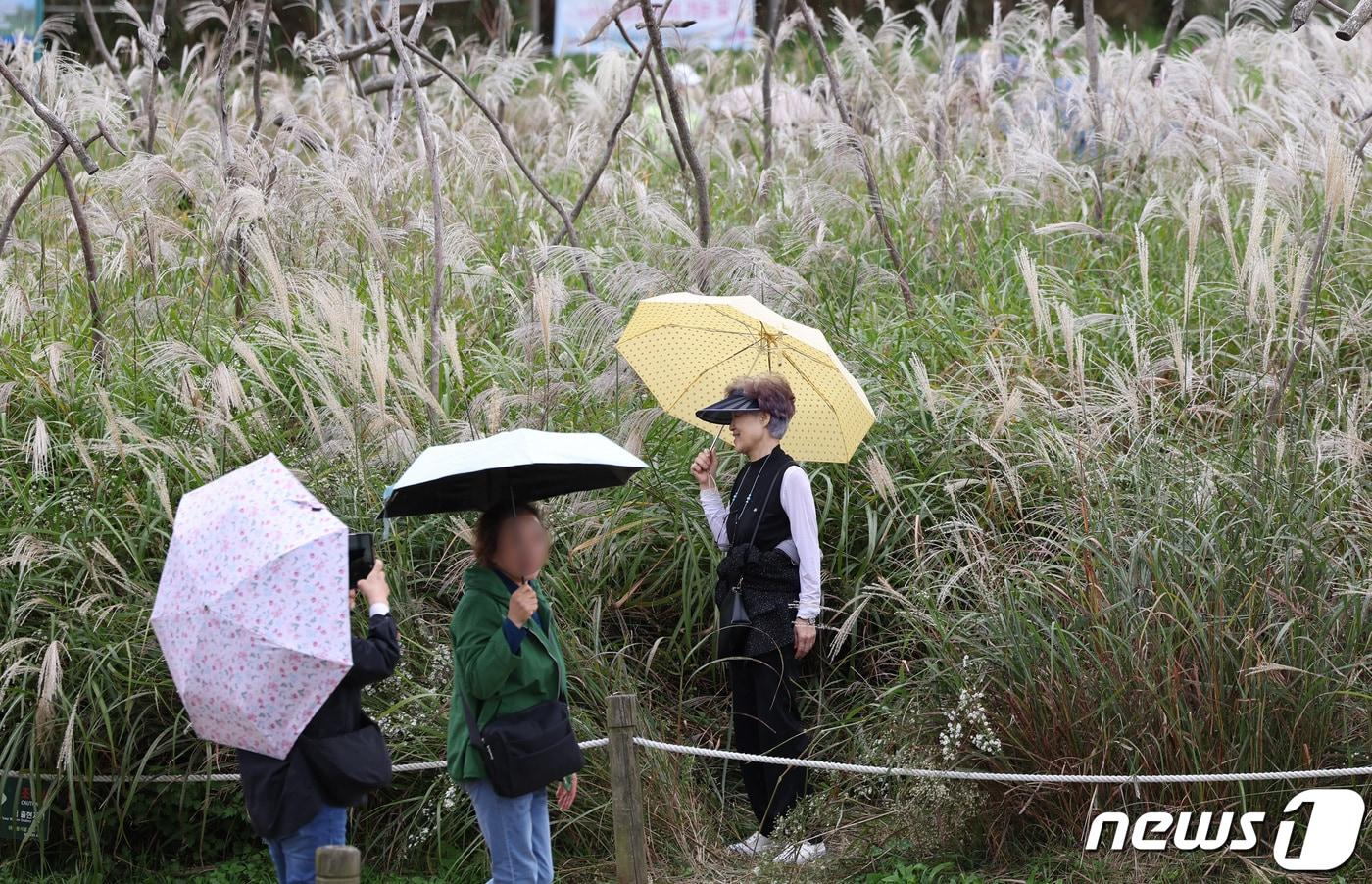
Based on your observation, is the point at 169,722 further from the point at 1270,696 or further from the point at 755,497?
the point at 1270,696

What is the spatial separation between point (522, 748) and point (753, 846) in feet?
4.73

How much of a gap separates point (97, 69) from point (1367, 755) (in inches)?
371

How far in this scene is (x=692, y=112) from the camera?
1037cm

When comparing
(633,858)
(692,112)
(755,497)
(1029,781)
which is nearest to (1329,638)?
(1029,781)

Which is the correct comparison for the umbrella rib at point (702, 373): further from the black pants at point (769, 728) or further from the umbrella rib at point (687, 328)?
the black pants at point (769, 728)

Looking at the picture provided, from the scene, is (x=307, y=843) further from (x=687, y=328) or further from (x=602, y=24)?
(x=602, y=24)

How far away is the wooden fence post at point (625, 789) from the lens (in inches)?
168

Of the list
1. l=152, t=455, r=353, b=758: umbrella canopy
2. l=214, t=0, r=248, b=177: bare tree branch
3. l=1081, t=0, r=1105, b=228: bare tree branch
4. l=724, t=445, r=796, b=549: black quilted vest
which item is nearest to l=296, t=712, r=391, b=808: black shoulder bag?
l=152, t=455, r=353, b=758: umbrella canopy

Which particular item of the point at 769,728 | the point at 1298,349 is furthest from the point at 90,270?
the point at 1298,349

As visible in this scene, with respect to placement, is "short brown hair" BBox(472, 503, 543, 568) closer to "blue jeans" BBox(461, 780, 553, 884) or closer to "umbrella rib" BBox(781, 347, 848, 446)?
"blue jeans" BBox(461, 780, 553, 884)

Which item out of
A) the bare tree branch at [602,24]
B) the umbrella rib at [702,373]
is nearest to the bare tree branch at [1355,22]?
the umbrella rib at [702,373]

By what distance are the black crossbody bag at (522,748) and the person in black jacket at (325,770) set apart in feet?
0.89

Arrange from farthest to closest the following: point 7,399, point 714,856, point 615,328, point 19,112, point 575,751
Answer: point 19,112 → point 615,328 → point 7,399 → point 714,856 → point 575,751

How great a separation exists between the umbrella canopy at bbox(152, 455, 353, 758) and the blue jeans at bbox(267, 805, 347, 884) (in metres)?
0.31
